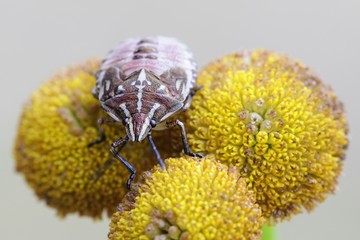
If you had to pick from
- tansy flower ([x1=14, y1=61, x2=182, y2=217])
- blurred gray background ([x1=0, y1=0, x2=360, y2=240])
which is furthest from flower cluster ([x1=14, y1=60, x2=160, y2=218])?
blurred gray background ([x1=0, y1=0, x2=360, y2=240])

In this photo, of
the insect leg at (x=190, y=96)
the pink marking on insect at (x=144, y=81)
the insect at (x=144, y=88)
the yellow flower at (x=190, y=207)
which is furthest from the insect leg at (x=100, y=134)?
the yellow flower at (x=190, y=207)

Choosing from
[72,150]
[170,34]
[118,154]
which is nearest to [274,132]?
[118,154]

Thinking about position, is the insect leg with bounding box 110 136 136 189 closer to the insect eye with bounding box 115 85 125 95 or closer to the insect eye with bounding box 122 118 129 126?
the insect eye with bounding box 122 118 129 126

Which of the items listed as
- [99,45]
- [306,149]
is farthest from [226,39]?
[306,149]

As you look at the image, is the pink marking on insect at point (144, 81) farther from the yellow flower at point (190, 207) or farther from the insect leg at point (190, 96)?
the yellow flower at point (190, 207)

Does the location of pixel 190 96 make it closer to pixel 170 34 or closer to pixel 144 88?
pixel 144 88

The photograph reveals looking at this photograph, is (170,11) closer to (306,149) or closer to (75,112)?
(75,112)
